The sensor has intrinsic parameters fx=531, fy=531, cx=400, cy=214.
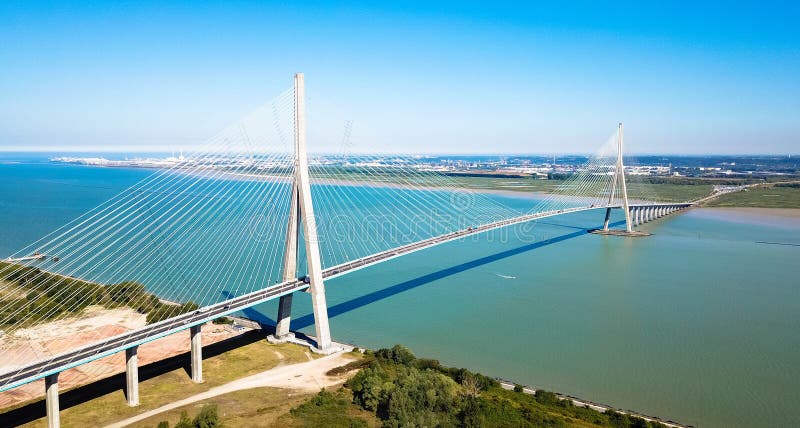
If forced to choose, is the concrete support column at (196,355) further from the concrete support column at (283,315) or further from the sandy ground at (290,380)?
the concrete support column at (283,315)

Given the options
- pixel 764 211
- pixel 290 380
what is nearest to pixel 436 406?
pixel 290 380

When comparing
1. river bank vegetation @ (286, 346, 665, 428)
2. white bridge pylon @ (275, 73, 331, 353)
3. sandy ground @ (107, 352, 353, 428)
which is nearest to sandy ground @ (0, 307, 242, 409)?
sandy ground @ (107, 352, 353, 428)

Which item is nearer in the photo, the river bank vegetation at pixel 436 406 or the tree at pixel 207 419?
the tree at pixel 207 419

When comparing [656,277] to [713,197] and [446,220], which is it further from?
[713,197]

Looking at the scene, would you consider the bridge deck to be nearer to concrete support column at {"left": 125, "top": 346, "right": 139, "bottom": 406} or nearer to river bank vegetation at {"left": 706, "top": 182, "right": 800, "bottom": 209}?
concrete support column at {"left": 125, "top": 346, "right": 139, "bottom": 406}

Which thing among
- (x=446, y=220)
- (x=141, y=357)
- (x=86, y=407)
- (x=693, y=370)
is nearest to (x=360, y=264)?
(x=141, y=357)

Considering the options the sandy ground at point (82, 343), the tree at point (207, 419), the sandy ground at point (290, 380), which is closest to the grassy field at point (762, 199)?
the sandy ground at point (290, 380)
